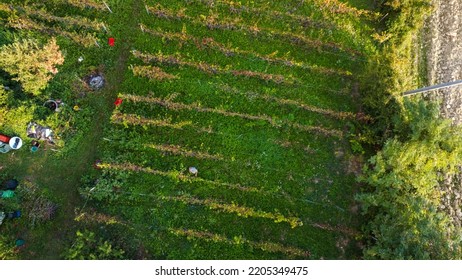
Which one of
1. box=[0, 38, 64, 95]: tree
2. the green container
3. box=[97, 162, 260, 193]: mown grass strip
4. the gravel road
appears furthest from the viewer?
the gravel road

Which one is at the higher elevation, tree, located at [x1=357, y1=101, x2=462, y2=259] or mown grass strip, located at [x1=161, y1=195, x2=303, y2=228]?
tree, located at [x1=357, y1=101, x2=462, y2=259]

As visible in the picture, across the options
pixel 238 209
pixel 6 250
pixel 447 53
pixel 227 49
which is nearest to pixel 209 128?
pixel 238 209

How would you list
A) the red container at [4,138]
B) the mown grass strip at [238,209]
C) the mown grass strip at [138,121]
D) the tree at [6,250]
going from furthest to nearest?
1. the mown grass strip at [138,121]
2. the red container at [4,138]
3. the mown grass strip at [238,209]
4. the tree at [6,250]

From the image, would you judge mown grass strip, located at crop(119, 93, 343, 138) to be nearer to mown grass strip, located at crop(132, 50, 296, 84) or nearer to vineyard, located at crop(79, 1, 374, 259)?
vineyard, located at crop(79, 1, 374, 259)

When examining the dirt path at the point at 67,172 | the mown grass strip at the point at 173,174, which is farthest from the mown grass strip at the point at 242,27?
the mown grass strip at the point at 173,174

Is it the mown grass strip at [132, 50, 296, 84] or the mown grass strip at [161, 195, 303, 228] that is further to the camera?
the mown grass strip at [132, 50, 296, 84]

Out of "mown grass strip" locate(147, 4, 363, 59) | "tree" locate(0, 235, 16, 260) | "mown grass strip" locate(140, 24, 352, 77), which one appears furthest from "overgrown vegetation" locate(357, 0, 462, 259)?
"tree" locate(0, 235, 16, 260)

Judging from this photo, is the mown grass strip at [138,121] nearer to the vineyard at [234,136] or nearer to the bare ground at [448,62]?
the vineyard at [234,136]
